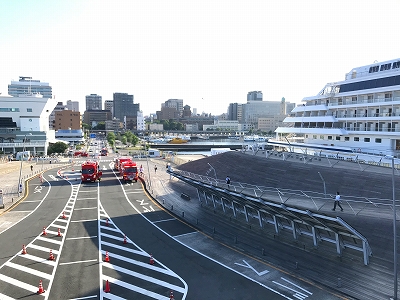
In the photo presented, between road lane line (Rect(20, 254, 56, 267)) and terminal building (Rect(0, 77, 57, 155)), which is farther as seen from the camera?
Result: terminal building (Rect(0, 77, 57, 155))

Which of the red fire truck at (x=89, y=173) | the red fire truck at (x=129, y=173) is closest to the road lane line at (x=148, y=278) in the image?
the red fire truck at (x=129, y=173)

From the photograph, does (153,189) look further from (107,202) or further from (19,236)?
(19,236)

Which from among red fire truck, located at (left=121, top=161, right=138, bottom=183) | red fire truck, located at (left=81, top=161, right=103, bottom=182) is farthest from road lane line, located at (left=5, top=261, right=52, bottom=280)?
red fire truck, located at (left=81, top=161, right=103, bottom=182)

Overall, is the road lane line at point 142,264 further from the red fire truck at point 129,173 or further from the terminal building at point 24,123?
the terminal building at point 24,123

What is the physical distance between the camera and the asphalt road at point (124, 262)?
1506 cm

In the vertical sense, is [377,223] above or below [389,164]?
below

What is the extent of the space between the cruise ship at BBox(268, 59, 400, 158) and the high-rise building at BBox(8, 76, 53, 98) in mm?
165677

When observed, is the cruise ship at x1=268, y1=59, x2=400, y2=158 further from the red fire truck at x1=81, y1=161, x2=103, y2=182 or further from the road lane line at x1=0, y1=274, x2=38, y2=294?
Answer: the red fire truck at x1=81, y1=161, x2=103, y2=182

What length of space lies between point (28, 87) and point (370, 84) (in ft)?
575

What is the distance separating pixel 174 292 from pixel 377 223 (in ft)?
37.4

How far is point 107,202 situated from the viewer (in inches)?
1320

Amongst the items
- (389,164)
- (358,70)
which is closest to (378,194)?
(389,164)

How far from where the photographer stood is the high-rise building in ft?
536

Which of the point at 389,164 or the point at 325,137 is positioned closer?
the point at 389,164
